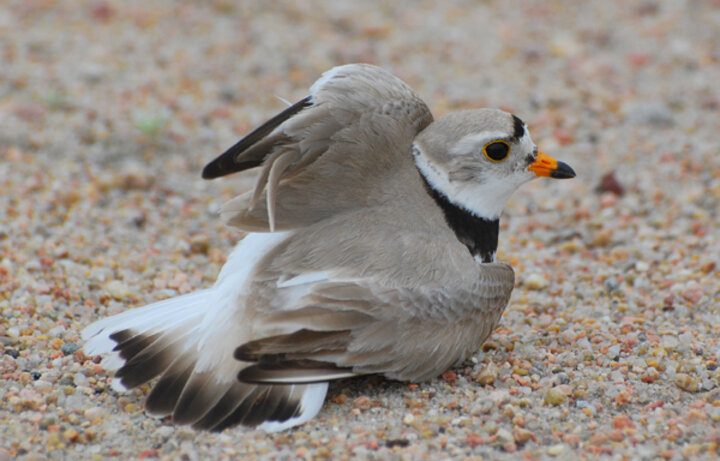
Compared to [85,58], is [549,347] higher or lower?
lower

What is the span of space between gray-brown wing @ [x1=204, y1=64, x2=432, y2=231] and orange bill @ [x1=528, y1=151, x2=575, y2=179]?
2.39 feet

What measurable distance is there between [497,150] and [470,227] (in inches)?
14.4

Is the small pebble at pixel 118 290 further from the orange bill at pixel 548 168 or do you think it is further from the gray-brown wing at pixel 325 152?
the orange bill at pixel 548 168

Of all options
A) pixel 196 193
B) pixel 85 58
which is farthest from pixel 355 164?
pixel 85 58

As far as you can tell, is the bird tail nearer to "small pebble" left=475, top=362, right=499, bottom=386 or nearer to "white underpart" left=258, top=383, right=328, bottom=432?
"white underpart" left=258, top=383, right=328, bottom=432

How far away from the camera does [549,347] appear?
4.23 metres

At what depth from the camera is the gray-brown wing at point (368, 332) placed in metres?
3.47

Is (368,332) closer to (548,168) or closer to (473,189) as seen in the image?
(473,189)

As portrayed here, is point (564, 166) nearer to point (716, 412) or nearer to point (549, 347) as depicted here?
point (549, 347)

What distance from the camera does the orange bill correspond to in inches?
172

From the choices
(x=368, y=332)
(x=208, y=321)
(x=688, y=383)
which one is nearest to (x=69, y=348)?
(x=208, y=321)

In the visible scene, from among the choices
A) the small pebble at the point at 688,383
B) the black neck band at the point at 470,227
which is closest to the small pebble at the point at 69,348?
the black neck band at the point at 470,227

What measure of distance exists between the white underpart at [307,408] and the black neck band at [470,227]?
965 millimetres

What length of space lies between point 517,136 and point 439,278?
0.86 metres
